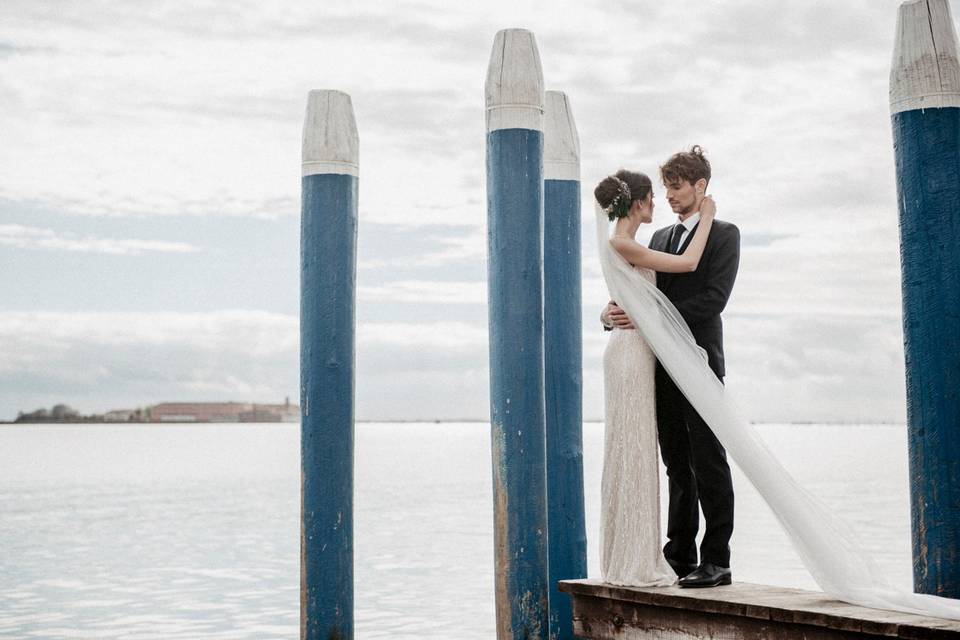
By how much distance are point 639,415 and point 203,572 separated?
39.5 feet

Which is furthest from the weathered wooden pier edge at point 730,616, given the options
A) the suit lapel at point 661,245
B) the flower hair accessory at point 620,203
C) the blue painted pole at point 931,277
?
the flower hair accessory at point 620,203

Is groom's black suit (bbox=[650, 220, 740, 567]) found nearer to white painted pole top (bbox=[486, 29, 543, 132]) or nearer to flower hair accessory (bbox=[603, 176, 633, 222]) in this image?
flower hair accessory (bbox=[603, 176, 633, 222])

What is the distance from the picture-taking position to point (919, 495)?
211 inches

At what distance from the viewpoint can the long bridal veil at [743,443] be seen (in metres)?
5.39

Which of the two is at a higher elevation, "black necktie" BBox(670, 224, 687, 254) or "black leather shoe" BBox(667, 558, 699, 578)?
"black necktie" BBox(670, 224, 687, 254)

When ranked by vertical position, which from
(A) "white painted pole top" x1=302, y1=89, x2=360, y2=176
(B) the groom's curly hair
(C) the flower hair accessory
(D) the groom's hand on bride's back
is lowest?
(D) the groom's hand on bride's back

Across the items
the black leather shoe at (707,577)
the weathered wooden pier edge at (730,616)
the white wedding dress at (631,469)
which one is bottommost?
the weathered wooden pier edge at (730,616)

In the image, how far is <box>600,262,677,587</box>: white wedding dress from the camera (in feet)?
19.1

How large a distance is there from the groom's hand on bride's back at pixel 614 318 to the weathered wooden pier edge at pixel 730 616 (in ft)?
4.51

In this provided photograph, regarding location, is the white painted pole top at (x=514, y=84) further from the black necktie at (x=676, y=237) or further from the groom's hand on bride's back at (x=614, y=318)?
the groom's hand on bride's back at (x=614, y=318)

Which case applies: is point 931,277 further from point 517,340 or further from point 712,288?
point 517,340

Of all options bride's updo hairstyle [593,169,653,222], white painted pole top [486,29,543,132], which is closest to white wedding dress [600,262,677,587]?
bride's updo hairstyle [593,169,653,222]

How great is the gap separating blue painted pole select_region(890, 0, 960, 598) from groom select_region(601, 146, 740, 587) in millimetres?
906

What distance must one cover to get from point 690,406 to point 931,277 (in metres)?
1.35
